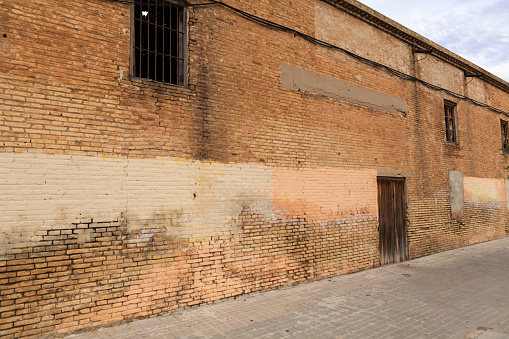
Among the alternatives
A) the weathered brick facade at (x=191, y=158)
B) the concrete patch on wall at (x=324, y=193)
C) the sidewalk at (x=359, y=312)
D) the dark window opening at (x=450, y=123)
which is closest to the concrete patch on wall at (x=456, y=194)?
the dark window opening at (x=450, y=123)

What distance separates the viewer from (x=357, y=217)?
25.7 feet

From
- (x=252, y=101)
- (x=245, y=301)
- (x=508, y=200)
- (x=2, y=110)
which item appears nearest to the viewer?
(x=2, y=110)

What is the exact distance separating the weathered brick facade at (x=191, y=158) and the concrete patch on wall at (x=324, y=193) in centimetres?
4

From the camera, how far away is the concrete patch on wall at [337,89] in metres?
6.91

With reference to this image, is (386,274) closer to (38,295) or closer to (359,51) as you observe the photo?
(359,51)

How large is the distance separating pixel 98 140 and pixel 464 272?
8.08 meters

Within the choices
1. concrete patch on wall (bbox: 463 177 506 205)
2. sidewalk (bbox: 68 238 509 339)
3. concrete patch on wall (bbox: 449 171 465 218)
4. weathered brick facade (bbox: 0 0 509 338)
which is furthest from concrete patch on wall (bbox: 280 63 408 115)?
concrete patch on wall (bbox: 463 177 506 205)

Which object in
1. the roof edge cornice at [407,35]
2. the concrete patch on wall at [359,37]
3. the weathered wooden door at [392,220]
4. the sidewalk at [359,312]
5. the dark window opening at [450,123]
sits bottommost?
the sidewalk at [359,312]

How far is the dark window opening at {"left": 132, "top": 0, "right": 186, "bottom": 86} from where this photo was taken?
5.27 m

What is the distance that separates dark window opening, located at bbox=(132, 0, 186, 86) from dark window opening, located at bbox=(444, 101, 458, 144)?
950 centimetres

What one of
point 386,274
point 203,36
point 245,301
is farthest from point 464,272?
point 203,36

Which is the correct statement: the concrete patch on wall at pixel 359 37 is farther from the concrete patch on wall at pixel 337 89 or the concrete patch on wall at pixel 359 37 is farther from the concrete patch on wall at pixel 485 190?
the concrete patch on wall at pixel 485 190

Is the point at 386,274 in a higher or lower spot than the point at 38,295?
lower

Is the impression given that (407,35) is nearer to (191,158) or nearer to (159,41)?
(159,41)
